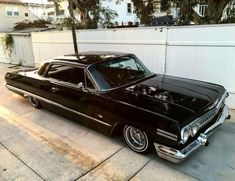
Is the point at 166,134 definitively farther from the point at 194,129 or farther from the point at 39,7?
the point at 39,7

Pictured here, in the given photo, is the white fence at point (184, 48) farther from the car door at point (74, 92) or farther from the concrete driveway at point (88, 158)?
the car door at point (74, 92)

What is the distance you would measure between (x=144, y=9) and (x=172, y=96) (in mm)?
5387

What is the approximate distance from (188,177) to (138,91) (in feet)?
4.59

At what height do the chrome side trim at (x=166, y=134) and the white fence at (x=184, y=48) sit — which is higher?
the white fence at (x=184, y=48)

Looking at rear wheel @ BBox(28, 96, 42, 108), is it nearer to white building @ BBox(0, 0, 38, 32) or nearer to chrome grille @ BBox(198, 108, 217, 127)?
chrome grille @ BBox(198, 108, 217, 127)

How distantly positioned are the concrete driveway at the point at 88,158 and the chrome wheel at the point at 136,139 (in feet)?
0.37

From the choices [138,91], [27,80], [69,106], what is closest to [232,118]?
[138,91]

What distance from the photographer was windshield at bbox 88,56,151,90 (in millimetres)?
3639

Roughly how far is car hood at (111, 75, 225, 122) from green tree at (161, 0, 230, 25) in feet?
9.64

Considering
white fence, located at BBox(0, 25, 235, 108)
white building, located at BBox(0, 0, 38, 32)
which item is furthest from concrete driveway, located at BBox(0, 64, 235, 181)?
white building, located at BBox(0, 0, 38, 32)

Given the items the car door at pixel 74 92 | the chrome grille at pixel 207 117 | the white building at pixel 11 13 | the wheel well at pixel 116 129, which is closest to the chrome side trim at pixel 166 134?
the chrome grille at pixel 207 117

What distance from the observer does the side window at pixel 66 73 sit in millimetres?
3852

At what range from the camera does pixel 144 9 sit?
7762mm

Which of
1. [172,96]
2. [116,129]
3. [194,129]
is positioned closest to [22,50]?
[116,129]
